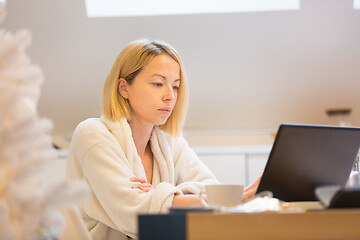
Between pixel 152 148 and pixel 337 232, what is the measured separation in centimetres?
124

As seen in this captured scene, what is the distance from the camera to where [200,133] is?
439 centimetres

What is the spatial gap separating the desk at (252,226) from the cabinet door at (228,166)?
2.92m

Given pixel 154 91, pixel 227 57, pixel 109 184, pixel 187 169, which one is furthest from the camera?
pixel 227 57

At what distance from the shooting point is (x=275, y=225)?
3.44ft

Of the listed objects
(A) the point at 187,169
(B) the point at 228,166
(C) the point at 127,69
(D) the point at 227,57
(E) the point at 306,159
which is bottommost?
(B) the point at 228,166

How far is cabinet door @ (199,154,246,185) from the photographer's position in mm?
4000

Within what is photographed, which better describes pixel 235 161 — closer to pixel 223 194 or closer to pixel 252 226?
pixel 223 194

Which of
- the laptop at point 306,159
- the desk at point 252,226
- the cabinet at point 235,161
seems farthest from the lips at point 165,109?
the cabinet at point 235,161

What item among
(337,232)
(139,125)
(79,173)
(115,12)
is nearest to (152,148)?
(139,125)

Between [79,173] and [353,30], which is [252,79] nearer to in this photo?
[353,30]

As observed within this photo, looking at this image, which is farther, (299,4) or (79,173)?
(299,4)

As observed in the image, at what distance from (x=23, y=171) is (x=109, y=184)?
2.93 feet

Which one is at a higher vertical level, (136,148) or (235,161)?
(136,148)

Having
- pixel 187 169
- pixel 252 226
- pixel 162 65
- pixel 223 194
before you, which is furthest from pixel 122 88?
pixel 252 226
